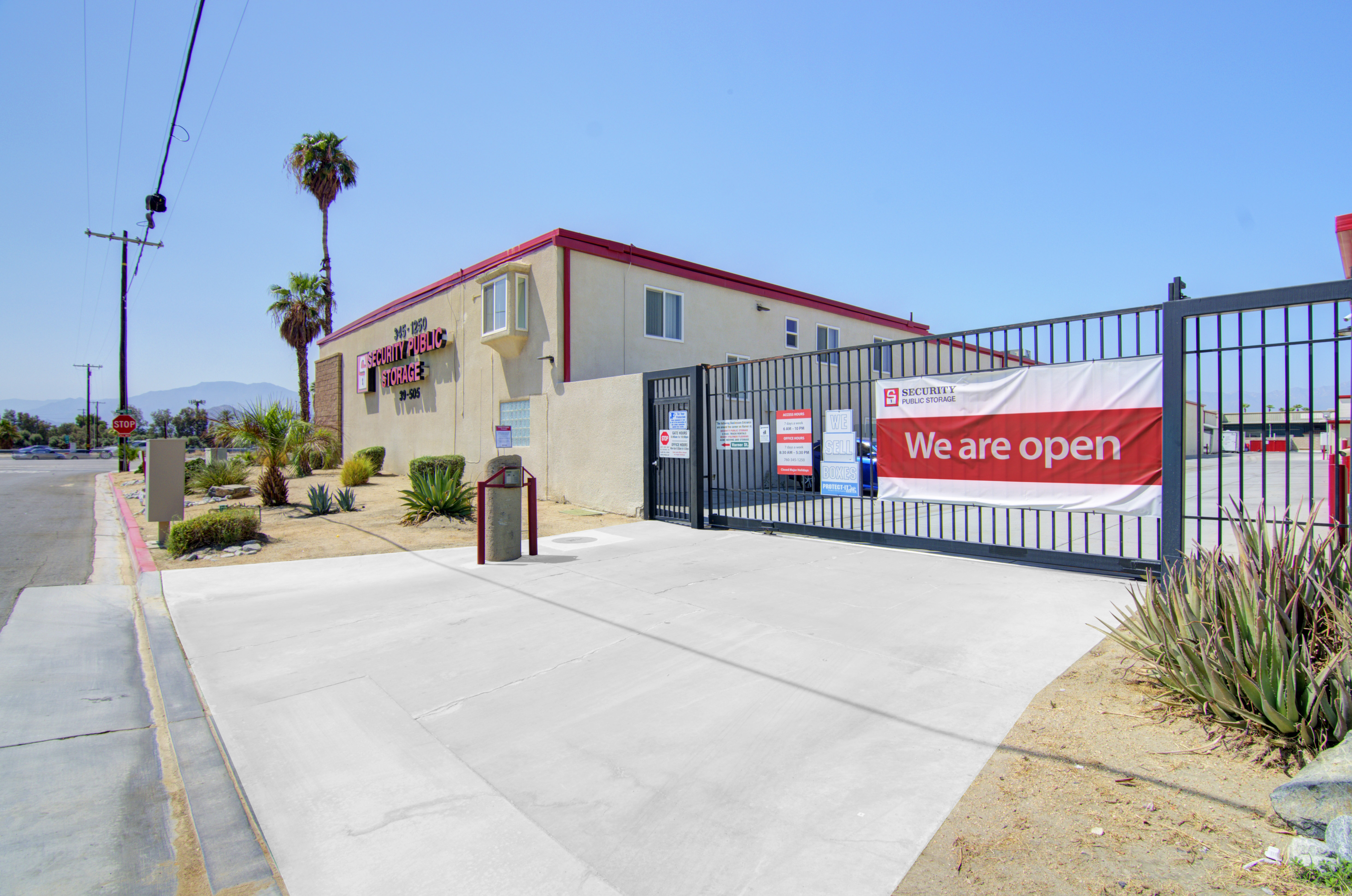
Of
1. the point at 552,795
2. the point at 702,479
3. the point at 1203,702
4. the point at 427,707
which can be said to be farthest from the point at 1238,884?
the point at 702,479

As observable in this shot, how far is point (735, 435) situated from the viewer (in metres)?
11.4

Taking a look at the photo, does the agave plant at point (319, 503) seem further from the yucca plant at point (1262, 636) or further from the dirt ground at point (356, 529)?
the yucca plant at point (1262, 636)

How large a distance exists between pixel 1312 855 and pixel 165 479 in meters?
13.1

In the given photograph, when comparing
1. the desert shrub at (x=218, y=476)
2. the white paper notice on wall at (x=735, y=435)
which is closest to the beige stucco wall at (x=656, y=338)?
the white paper notice on wall at (x=735, y=435)

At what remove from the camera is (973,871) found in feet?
8.82

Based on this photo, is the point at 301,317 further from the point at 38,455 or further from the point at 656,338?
the point at 38,455

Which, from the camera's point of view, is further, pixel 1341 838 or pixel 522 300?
pixel 522 300

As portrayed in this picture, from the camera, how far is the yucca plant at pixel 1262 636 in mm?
3279

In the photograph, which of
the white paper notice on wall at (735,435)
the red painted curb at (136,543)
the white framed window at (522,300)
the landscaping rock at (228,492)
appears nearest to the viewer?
the red painted curb at (136,543)

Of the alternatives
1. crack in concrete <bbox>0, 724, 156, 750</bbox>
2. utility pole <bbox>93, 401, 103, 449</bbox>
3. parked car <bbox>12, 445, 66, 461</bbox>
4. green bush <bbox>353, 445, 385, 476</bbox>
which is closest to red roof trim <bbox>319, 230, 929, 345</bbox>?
green bush <bbox>353, 445, 385, 476</bbox>

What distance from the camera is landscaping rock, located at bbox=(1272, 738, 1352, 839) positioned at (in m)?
2.62

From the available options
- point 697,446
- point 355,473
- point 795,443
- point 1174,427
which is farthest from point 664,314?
point 1174,427

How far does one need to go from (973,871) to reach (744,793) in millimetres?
1043

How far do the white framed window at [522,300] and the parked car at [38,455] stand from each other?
7071 cm
